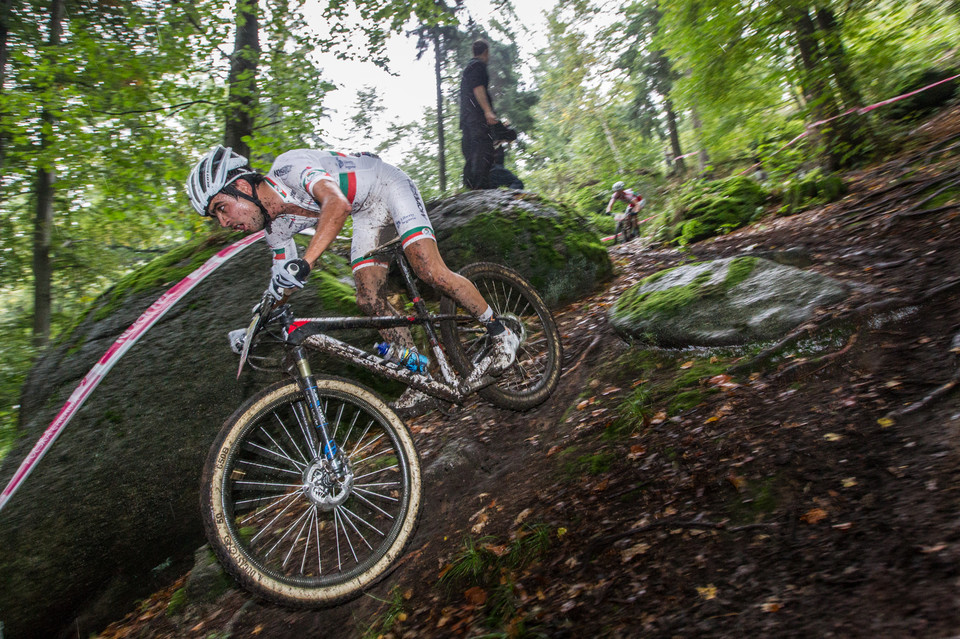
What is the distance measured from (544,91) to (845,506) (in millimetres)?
35305

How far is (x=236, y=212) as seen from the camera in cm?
323

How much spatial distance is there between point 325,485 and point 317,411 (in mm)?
408

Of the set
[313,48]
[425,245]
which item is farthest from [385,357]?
[313,48]

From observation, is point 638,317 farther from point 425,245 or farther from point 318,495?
point 318,495

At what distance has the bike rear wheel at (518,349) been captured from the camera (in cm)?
405

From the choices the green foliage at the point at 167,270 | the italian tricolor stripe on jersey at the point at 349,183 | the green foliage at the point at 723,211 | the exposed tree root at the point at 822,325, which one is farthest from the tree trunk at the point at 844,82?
the green foliage at the point at 167,270

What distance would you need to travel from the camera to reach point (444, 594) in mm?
2484

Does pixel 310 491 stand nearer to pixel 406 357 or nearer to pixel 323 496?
pixel 323 496

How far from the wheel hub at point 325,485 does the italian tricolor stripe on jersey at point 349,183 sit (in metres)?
1.88

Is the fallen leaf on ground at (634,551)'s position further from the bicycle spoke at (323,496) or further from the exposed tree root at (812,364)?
the exposed tree root at (812,364)

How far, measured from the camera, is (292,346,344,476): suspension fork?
2.77 m

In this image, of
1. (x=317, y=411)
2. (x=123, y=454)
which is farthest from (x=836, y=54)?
(x=123, y=454)

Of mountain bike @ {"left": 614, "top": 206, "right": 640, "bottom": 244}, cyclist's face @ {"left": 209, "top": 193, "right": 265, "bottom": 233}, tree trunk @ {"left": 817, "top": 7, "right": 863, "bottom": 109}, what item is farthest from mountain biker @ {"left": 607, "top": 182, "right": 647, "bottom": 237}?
cyclist's face @ {"left": 209, "top": 193, "right": 265, "bottom": 233}

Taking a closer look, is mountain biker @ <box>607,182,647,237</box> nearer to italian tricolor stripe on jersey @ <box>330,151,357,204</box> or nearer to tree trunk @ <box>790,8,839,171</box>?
tree trunk @ <box>790,8,839,171</box>
